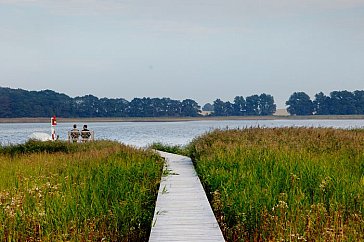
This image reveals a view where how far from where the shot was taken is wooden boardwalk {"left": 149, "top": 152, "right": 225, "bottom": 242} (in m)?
6.10

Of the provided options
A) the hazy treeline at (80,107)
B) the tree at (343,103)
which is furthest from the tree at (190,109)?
the tree at (343,103)

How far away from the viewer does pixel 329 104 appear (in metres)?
86.7

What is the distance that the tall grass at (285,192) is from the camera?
651 centimetres

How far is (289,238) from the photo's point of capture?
19.9 feet

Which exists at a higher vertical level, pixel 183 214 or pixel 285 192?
pixel 285 192

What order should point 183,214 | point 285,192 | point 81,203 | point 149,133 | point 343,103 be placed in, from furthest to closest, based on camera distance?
point 343,103
point 149,133
point 285,192
point 81,203
point 183,214

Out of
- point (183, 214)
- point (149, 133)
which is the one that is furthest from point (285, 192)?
point (149, 133)

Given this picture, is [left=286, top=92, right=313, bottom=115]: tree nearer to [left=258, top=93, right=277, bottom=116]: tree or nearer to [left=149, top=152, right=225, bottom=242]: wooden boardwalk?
[left=258, top=93, right=277, bottom=116]: tree

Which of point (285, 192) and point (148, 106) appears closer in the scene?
point (285, 192)

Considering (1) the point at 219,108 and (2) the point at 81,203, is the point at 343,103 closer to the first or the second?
(1) the point at 219,108

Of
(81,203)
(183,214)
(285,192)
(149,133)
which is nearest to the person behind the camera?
(183,214)

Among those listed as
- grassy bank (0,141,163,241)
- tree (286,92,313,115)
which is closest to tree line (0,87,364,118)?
tree (286,92,313,115)

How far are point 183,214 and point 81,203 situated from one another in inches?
60.6

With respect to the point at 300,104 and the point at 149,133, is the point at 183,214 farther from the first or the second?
the point at 300,104
